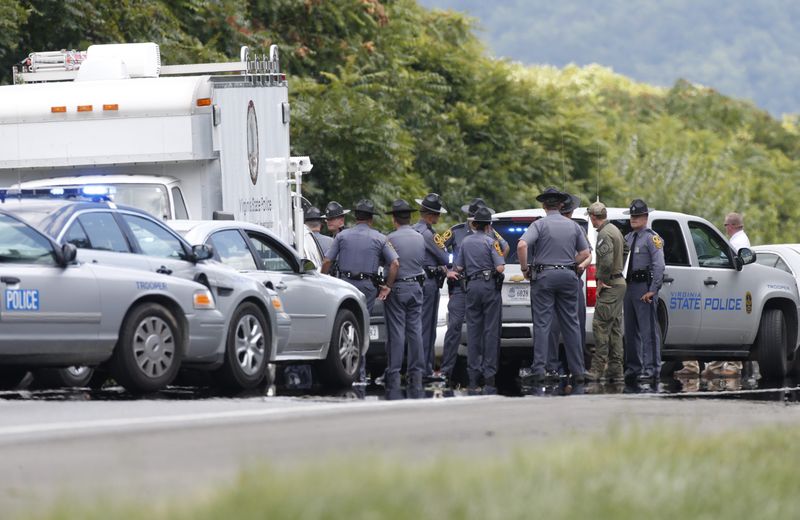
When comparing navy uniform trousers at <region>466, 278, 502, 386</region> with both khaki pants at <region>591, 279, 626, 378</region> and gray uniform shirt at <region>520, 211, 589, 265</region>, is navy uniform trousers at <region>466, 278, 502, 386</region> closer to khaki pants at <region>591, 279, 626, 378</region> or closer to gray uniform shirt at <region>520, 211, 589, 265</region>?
gray uniform shirt at <region>520, 211, 589, 265</region>

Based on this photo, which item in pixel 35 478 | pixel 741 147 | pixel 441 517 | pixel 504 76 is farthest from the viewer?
pixel 741 147

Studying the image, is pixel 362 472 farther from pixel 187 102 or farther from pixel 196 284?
pixel 187 102

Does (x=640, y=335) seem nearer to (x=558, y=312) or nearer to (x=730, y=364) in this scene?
(x=558, y=312)

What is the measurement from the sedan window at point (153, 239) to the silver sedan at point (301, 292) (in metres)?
0.63

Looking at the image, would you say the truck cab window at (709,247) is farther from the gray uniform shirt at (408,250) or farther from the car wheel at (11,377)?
the car wheel at (11,377)

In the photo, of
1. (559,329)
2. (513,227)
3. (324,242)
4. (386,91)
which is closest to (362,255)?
Result: (513,227)

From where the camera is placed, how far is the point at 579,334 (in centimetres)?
1566

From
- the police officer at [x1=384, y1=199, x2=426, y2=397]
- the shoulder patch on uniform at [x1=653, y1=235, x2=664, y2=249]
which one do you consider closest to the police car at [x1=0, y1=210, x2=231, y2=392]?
the police officer at [x1=384, y1=199, x2=426, y2=397]

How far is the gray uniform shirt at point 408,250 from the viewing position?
16.0 m

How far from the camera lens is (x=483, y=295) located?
15781 millimetres

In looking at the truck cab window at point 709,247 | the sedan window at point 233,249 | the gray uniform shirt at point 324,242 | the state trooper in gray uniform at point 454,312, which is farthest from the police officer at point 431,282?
the sedan window at point 233,249

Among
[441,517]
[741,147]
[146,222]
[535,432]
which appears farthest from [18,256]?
[741,147]

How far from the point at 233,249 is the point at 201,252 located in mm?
1380

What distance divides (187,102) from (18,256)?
214 inches
